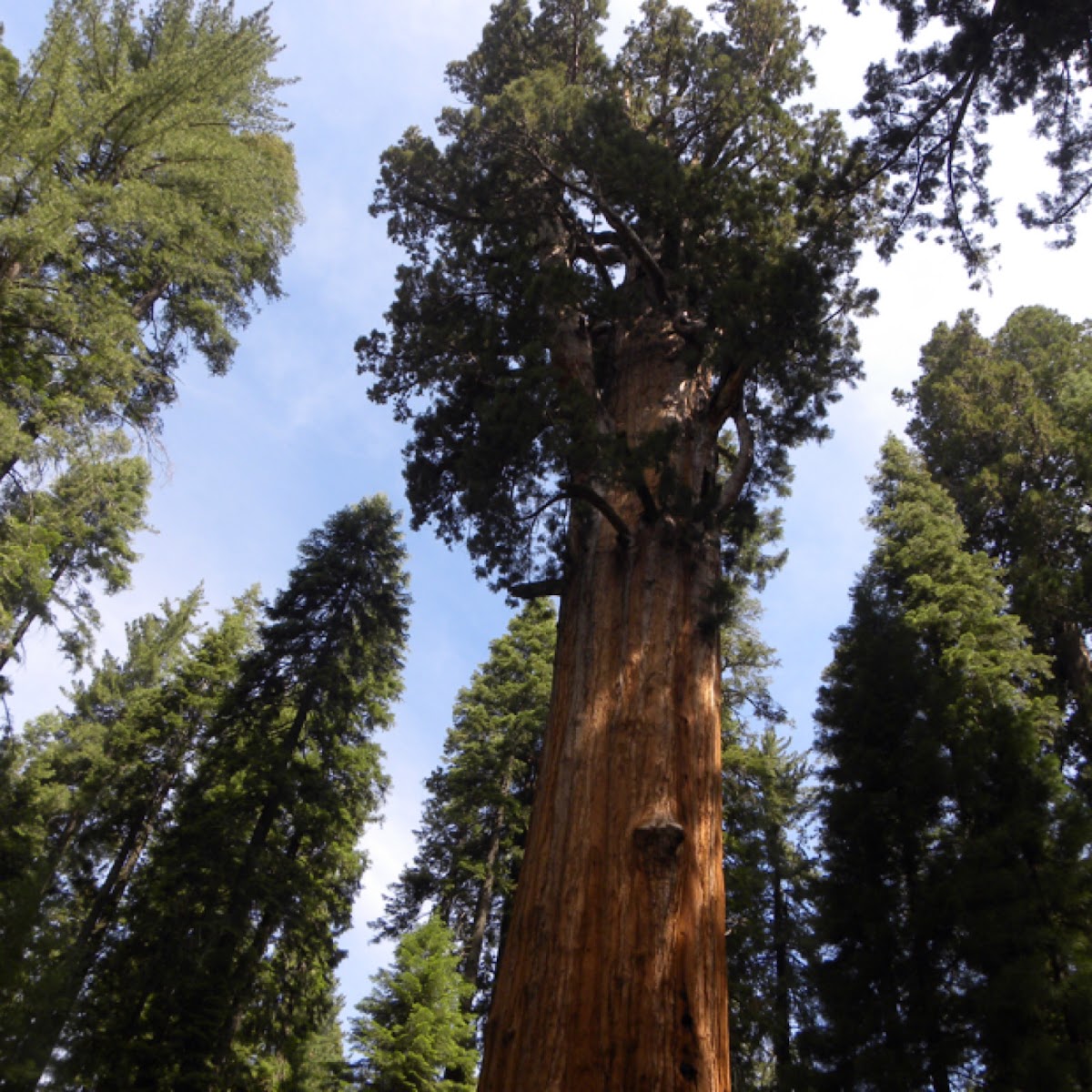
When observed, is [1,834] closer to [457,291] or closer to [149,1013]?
[149,1013]

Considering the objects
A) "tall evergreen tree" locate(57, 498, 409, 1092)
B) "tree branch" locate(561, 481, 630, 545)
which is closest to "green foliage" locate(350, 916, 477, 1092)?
"tall evergreen tree" locate(57, 498, 409, 1092)

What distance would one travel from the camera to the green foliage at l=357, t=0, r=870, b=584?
7.30m

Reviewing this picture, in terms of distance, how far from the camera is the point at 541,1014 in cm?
402

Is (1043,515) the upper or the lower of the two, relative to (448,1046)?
upper

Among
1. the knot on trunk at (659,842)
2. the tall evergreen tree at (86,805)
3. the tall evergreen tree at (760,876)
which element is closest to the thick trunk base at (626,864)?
the knot on trunk at (659,842)

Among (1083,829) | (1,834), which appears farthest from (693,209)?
(1,834)

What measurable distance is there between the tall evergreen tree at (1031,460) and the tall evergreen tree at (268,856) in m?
12.2

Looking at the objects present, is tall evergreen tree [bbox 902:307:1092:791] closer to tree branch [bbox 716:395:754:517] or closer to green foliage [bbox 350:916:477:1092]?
tree branch [bbox 716:395:754:517]

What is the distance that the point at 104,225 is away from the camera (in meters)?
10.3

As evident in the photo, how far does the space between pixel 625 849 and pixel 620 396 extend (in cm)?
448

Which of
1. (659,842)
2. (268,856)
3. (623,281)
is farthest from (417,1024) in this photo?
(623,281)

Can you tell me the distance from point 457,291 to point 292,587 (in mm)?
9447

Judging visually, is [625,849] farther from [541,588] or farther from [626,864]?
[541,588]

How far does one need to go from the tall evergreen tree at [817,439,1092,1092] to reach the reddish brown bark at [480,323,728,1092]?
18.4ft
